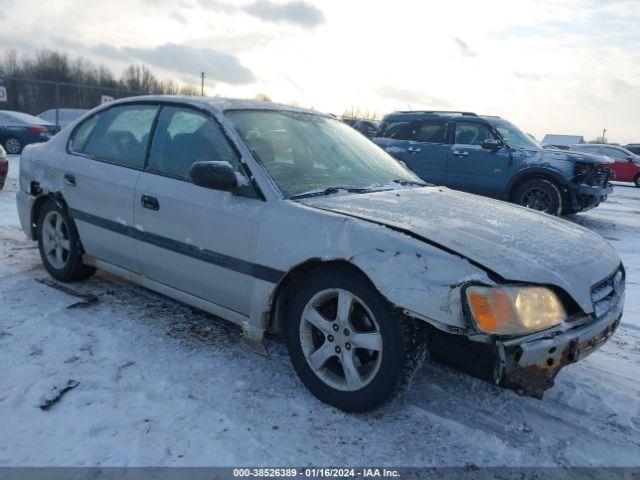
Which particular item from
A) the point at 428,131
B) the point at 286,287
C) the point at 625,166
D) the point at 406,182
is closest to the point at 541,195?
the point at 428,131

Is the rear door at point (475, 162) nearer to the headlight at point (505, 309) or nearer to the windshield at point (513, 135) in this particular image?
the windshield at point (513, 135)

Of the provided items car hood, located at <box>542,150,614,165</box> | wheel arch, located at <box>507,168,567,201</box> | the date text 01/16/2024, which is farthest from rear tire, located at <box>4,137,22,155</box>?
the date text 01/16/2024

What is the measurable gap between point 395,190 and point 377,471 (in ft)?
5.70

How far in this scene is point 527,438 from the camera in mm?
2566

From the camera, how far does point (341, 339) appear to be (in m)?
2.64

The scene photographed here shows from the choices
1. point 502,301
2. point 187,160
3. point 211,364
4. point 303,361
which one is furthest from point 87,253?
point 502,301

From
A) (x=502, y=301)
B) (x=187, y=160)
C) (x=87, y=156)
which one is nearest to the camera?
(x=502, y=301)

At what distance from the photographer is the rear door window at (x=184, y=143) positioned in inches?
126

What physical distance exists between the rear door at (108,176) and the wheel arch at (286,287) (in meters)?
1.26

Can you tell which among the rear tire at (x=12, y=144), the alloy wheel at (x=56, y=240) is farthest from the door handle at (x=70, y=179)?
the rear tire at (x=12, y=144)

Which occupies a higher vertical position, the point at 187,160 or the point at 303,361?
the point at 187,160

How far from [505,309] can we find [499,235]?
1.76ft

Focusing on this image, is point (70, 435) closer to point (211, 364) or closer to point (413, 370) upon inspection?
point (211, 364)

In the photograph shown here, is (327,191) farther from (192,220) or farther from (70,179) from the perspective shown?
(70,179)
